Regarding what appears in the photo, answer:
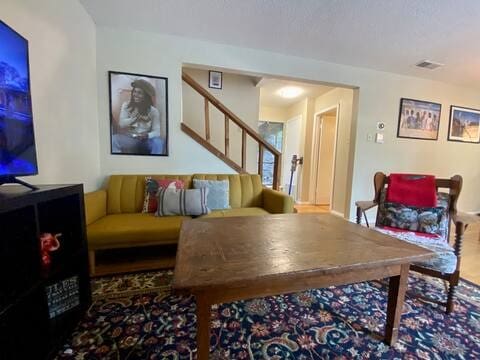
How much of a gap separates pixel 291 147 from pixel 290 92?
1.52m

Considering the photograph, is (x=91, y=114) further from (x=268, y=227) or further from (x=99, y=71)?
(x=268, y=227)

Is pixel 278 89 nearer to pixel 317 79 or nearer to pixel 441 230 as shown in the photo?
pixel 317 79

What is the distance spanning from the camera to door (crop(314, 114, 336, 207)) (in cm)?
484

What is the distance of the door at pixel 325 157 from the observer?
15.9 ft

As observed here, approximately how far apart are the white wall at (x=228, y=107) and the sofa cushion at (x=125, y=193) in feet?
5.57

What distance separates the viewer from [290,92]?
4543mm

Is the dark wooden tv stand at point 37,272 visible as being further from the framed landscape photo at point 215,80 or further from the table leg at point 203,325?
the framed landscape photo at point 215,80

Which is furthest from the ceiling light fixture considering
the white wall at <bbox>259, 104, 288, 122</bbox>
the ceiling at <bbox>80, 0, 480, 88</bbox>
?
the ceiling at <bbox>80, 0, 480, 88</bbox>

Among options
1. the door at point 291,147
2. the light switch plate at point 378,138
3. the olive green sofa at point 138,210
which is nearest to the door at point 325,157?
the door at point 291,147

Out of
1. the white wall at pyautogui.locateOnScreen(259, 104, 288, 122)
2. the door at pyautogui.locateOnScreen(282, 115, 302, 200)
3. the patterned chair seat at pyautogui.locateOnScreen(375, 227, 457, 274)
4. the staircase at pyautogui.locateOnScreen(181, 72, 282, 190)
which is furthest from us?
the white wall at pyautogui.locateOnScreen(259, 104, 288, 122)

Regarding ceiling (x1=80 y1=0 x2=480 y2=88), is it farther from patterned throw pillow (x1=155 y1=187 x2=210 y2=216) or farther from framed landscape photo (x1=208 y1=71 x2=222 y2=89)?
patterned throw pillow (x1=155 y1=187 x2=210 y2=216)

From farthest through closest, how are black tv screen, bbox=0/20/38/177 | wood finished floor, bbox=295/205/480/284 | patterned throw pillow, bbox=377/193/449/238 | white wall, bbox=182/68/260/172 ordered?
white wall, bbox=182/68/260/172 → wood finished floor, bbox=295/205/480/284 → patterned throw pillow, bbox=377/193/449/238 → black tv screen, bbox=0/20/38/177

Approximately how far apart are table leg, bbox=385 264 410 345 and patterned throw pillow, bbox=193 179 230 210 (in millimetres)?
1624

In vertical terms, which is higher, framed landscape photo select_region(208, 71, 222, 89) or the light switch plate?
framed landscape photo select_region(208, 71, 222, 89)
